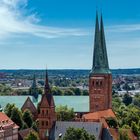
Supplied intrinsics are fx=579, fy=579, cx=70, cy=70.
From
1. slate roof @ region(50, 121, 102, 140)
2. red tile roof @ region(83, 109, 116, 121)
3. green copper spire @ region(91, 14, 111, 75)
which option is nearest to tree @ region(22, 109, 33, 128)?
red tile roof @ region(83, 109, 116, 121)

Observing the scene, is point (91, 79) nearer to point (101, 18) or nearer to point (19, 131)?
point (101, 18)

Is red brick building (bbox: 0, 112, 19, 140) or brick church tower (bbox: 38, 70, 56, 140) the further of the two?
red brick building (bbox: 0, 112, 19, 140)

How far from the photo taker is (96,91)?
391 feet

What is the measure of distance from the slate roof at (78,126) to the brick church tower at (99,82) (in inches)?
1340

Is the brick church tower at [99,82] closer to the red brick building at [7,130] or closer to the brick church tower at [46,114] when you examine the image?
the red brick building at [7,130]

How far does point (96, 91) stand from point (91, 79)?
8.79 feet

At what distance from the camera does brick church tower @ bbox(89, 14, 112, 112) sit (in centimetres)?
11881

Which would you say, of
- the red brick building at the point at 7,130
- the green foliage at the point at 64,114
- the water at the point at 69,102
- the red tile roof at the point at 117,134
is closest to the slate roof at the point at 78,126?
the red tile roof at the point at 117,134

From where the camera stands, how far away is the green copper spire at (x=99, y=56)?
120000mm

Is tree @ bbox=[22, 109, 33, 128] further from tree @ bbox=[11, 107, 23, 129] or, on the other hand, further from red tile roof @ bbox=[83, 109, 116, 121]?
red tile roof @ bbox=[83, 109, 116, 121]

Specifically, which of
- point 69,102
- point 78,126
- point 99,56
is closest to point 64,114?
point 99,56

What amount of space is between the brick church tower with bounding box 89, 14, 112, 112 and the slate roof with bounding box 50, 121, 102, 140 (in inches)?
1340

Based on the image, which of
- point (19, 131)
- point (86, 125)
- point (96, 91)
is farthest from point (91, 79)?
point (86, 125)

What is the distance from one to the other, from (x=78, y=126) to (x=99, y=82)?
35781 millimetres
